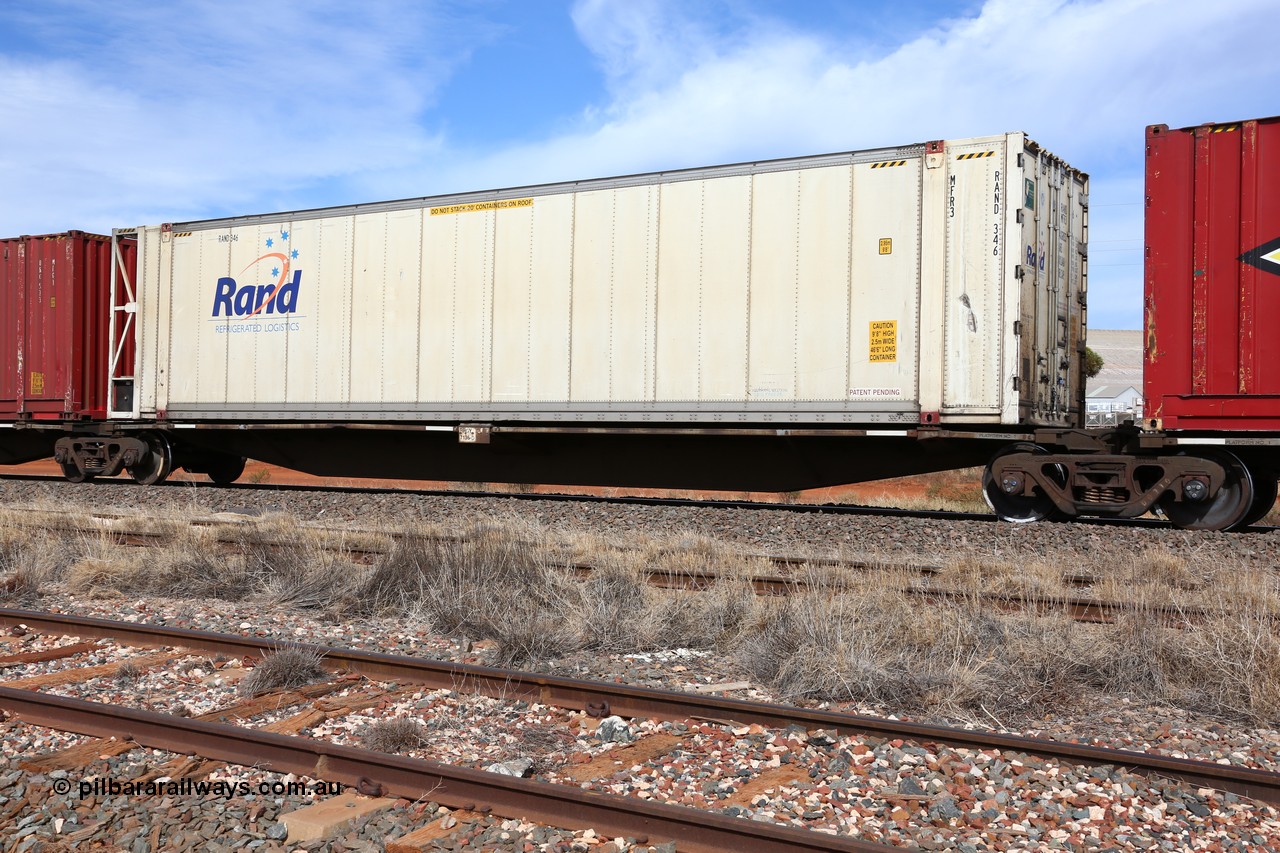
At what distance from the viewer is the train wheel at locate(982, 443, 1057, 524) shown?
1148 cm

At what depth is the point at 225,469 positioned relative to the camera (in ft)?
61.0

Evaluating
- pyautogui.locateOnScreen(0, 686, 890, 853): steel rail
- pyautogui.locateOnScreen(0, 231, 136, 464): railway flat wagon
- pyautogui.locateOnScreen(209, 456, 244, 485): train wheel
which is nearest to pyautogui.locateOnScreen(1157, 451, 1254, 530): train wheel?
pyautogui.locateOnScreen(0, 686, 890, 853): steel rail

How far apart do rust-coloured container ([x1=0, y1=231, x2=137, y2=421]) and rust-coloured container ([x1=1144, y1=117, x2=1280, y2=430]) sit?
14888mm

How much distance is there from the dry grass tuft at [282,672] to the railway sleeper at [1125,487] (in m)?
8.16

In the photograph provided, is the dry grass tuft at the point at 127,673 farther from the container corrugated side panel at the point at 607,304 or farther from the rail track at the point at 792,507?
the rail track at the point at 792,507

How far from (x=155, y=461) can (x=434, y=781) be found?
14.9m

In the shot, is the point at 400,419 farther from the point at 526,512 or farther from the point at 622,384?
the point at 622,384

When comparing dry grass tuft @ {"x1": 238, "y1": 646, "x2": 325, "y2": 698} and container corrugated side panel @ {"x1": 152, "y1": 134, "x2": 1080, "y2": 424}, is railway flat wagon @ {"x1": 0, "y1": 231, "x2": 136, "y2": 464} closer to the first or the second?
container corrugated side panel @ {"x1": 152, "y1": 134, "x2": 1080, "y2": 424}

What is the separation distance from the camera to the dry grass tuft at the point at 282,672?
5250 mm

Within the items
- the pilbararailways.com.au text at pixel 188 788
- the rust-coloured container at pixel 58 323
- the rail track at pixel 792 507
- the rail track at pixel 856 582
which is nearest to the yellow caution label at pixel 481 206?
the rail track at pixel 792 507

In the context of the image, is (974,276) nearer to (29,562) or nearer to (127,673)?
(127,673)

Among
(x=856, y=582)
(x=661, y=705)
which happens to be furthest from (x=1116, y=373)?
(x=661, y=705)

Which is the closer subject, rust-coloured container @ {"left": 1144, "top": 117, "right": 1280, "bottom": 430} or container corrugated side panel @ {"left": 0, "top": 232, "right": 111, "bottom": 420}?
rust-coloured container @ {"left": 1144, "top": 117, "right": 1280, "bottom": 430}

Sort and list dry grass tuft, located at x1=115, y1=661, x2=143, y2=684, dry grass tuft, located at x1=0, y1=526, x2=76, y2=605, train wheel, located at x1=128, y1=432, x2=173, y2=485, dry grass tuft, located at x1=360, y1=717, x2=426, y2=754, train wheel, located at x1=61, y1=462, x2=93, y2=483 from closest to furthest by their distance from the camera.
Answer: dry grass tuft, located at x1=360, y1=717, x2=426, y2=754, dry grass tuft, located at x1=115, y1=661, x2=143, y2=684, dry grass tuft, located at x1=0, y1=526, x2=76, y2=605, train wheel, located at x1=128, y1=432, x2=173, y2=485, train wheel, located at x1=61, y1=462, x2=93, y2=483
